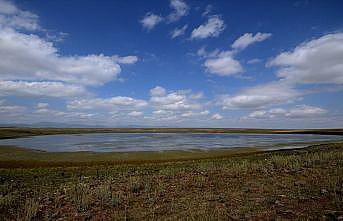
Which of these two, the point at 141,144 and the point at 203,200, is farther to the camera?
the point at 141,144

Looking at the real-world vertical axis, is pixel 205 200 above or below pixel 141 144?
above

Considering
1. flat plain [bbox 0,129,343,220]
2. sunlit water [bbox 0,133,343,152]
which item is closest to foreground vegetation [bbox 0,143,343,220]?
flat plain [bbox 0,129,343,220]

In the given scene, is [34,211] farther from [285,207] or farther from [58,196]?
[285,207]

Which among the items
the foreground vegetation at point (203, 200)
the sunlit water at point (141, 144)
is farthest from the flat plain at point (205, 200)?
the sunlit water at point (141, 144)

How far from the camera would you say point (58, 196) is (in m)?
11.9

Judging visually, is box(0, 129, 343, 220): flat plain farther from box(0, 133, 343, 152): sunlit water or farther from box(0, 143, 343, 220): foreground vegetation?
box(0, 133, 343, 152): sunlit water

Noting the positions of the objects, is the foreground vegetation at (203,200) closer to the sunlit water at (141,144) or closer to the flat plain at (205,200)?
the flat plain at (205,200)

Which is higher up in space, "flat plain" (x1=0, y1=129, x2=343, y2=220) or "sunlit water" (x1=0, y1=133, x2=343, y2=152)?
"flat plain" (x1=0, y1=129, x2=343, y2=220)

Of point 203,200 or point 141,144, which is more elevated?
point 203,200

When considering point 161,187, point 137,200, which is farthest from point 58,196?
point 161,187

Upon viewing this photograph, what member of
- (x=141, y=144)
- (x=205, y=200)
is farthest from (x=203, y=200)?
(x=141, y=144)

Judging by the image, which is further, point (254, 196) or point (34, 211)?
point (254, 196)

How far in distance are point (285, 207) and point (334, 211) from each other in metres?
1.34

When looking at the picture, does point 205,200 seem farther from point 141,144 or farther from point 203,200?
point 141,144
